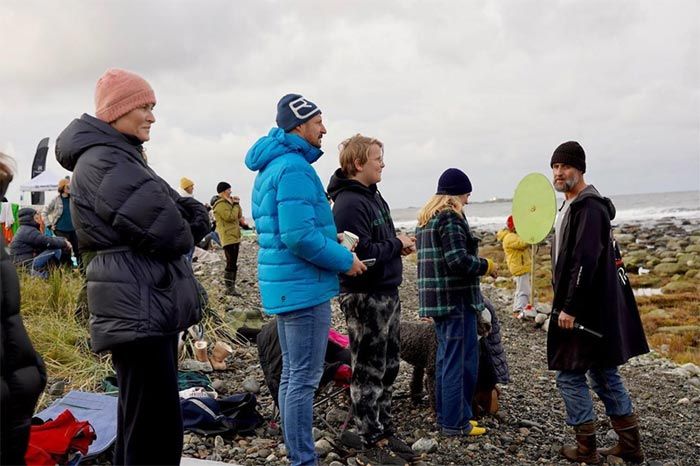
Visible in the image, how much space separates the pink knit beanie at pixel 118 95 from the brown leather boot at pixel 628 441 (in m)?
3.79

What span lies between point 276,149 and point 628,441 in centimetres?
317

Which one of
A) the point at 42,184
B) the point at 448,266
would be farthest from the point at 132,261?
the point at 42,184

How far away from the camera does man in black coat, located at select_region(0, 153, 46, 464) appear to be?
2.42m

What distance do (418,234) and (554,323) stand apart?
1.18 m

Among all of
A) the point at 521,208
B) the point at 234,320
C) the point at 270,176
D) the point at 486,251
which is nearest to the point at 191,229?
the point at 270,176

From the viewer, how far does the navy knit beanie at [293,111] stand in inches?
153

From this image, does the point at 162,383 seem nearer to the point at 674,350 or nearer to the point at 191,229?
the point at 191,229

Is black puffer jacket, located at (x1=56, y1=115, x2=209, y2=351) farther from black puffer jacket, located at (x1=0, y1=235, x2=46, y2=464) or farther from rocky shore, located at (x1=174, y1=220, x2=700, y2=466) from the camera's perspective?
rocky shore, located at (x1=174, y1=220, x2=700, y2=466)

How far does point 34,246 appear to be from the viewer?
9.74 meters

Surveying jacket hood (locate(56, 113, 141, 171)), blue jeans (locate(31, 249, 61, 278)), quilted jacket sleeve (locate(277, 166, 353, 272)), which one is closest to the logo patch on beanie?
quilted jacket sleeve (locate(277, 166, 353, 272))

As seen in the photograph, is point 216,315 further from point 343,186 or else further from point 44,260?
point 343,186

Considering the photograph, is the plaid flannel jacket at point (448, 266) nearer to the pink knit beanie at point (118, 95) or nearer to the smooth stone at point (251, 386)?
the smooth stone at point (251, 386)

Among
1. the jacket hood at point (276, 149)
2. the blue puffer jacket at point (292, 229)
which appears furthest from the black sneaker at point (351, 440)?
the jacket hood at point (276, 149)

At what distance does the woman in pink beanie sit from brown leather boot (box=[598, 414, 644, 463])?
3140 mm
